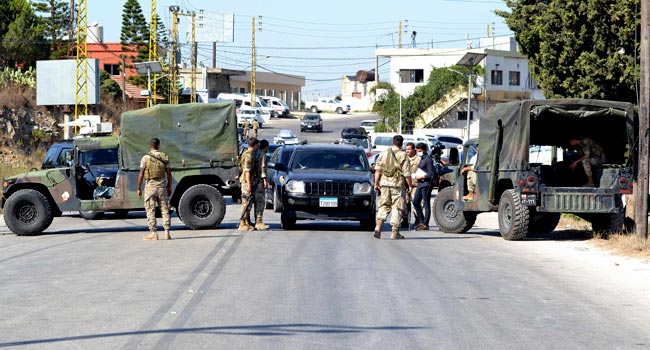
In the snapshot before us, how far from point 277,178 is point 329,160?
137cm

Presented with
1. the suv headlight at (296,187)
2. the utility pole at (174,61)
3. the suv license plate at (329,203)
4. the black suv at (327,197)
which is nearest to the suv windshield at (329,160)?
the black suv at (327,197)

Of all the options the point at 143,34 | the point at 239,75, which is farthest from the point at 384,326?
the point at 239,75

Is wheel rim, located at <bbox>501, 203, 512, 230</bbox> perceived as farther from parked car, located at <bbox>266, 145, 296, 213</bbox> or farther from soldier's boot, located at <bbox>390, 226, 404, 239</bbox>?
parked car, located at <bbox>266, 145, 296, 213</bbox>

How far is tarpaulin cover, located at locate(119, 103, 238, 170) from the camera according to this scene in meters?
22.2

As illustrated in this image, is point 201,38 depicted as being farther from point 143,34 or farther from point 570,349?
point 570,349

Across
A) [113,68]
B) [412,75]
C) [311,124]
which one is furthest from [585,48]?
[113,68]

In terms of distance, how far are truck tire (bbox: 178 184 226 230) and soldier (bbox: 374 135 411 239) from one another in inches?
146

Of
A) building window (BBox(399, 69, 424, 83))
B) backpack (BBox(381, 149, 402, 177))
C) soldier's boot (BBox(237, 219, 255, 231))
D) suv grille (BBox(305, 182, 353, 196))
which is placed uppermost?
building window (BBox(399, 69, 424, 83))

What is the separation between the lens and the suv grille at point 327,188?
21.4 m

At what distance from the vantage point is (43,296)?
1220cm

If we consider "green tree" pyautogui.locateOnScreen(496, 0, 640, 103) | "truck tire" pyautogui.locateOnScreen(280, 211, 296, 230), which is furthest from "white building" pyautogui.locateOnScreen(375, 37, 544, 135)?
"truck tire" pyautogui.locateOnScreen(280, 211, 296, 230)

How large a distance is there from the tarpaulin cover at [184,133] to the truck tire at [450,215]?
447 centimetres

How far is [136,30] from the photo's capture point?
96.0 m

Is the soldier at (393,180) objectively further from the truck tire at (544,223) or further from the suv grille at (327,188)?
the truck tire at (544,223)
